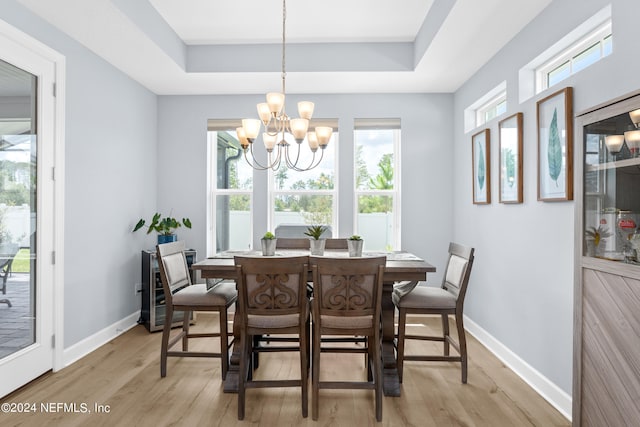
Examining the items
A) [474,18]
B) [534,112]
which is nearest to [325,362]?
[534,112]

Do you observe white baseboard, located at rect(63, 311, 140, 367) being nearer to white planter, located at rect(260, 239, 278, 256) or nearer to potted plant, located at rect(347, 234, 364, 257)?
white planter, located at rect(260, 239, 278, 256)

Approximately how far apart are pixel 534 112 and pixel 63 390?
3820 millimetres

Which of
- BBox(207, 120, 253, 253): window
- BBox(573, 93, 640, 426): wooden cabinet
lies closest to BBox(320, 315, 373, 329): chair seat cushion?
BBox(573, 93, 640, 426): wooden cabinet

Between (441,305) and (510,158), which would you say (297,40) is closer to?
(510,158)

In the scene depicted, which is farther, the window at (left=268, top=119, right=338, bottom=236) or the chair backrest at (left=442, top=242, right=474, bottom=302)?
the window at (left=268, top=119, right=338, bottom=236)

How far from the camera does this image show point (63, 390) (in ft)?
9.01

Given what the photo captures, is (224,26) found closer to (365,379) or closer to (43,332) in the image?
(43,332)

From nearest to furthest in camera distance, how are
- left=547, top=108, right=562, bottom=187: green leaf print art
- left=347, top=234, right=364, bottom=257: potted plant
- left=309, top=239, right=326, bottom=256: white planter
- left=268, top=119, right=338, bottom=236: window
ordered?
1. left=547, top=108, right=562, bottom=187: green leaf print art
2. left=347, top=234, right=364, bottom=257: potted plant
3. left=309, top=239, right=326, bottom=256: white planter
4. left=268, top=119, right=338, bottom=236: window

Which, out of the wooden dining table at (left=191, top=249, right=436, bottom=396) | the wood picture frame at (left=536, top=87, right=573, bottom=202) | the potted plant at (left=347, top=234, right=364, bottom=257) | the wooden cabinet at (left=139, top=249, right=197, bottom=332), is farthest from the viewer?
the wooden cabinet at (left=139, top=249, right=197, bottom=332)

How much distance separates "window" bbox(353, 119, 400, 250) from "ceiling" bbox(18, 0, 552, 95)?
22.3 inches

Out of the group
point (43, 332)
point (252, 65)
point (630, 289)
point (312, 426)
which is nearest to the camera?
point (630, 289)

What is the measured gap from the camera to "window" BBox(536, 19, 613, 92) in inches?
92.4

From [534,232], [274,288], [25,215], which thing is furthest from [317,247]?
[25,215]

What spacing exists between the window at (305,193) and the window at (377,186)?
306mm
